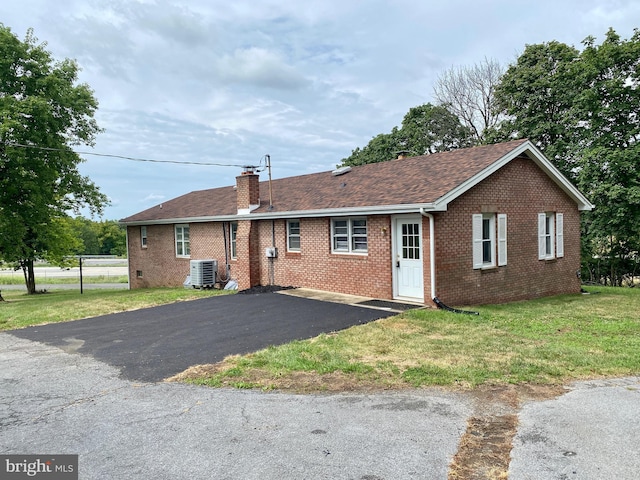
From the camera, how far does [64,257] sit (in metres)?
28.4

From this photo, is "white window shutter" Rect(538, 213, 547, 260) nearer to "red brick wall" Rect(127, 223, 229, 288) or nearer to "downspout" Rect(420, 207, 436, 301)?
"downspout" Rect(420, 207, 436, 301)

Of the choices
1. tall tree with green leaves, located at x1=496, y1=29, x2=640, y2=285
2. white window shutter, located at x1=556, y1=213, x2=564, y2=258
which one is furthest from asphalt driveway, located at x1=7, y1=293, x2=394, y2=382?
tall tree with green leaves, located at x1=496, y1=29, x2=640, y2=285

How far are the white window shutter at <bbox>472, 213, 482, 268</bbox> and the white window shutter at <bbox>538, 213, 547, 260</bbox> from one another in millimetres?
3276

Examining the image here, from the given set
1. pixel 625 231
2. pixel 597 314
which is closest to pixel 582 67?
pixel 625 231

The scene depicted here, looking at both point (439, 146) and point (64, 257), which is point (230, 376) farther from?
point (439, 146)

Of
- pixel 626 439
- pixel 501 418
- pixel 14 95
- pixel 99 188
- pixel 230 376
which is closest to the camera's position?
pixel 626 439

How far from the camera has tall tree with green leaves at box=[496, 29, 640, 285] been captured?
2042cm

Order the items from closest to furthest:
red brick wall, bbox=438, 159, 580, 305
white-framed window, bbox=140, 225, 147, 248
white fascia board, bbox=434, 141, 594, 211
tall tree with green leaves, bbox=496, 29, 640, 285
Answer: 1. white fascia board, bbox=434, 141, 594, 211
2. red brick wall, bbox=438, 159, 580, 305
3. tall tree with green leaves, bbox=496, 29, 640, 285
4. white-framed window, bbox=140, 225, 147, 248

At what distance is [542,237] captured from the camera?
14.8 meters

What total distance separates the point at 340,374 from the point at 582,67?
21706 mm

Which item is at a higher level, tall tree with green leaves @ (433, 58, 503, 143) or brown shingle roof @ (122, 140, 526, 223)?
tall tree with green leaves @ (433, 58, 503, 143)

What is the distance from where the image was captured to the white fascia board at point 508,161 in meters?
11.3

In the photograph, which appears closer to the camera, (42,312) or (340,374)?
(340,374)

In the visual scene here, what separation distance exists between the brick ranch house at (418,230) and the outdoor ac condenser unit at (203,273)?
39 centimetres
